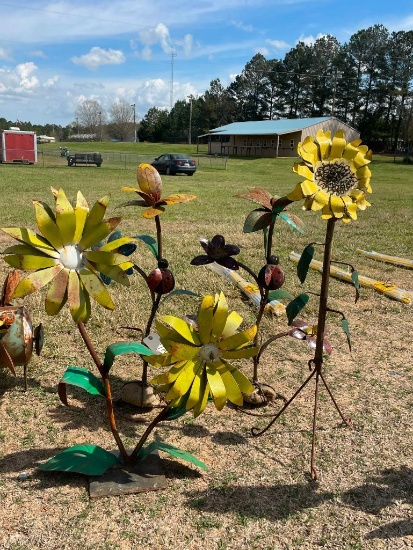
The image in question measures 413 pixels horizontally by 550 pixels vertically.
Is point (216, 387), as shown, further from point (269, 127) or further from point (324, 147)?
point (269, 127)

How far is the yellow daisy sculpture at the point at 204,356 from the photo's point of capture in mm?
1794

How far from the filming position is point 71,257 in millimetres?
1803

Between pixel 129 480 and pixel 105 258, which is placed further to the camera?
pixel 129 480

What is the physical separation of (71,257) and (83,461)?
98cm

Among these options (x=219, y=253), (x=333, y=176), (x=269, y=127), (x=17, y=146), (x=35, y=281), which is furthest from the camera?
(x=269, y=127)

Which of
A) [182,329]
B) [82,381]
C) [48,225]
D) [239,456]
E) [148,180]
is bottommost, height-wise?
[239,456]

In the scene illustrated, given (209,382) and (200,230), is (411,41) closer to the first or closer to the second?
(200,230)

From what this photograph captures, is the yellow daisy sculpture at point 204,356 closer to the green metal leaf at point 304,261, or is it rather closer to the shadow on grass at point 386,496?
the green metal leaf at point 304,261

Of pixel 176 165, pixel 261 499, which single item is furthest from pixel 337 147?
pixel 176 165

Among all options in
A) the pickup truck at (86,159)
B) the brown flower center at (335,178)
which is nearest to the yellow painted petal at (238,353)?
the brown flower center at (335,178)

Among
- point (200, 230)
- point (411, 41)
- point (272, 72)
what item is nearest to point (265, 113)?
point (272, 72)

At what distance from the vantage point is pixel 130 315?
14.6ft

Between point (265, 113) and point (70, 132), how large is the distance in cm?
5767

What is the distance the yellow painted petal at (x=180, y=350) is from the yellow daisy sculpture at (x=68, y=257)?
0.81 feet
